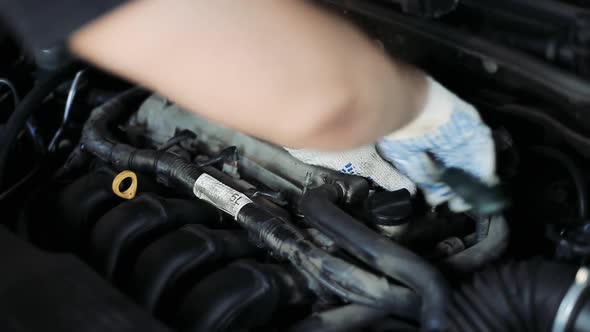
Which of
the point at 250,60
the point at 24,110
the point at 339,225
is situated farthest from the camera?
the point at 24,110

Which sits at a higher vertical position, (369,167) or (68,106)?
(369,167)

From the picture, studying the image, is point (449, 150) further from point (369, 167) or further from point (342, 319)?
point (342, 319)

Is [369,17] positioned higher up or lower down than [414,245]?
higher up

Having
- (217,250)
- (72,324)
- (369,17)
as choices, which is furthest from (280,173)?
(72,324)

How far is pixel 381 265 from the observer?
2.59ft

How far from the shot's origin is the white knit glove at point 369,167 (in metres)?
0.98

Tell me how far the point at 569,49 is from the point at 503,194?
280 millimetres

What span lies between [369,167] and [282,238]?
0.68ft

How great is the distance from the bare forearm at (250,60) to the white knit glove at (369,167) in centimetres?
29

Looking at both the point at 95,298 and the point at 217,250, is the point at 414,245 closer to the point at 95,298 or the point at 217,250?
the point at 217,250

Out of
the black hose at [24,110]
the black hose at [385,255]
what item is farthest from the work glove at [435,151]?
the black hose at [24,110]

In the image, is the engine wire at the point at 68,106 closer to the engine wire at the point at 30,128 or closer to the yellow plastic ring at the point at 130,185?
the engine wire at the point at 30,128

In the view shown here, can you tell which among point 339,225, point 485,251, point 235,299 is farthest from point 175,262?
point 485,251

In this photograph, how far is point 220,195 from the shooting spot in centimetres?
100
